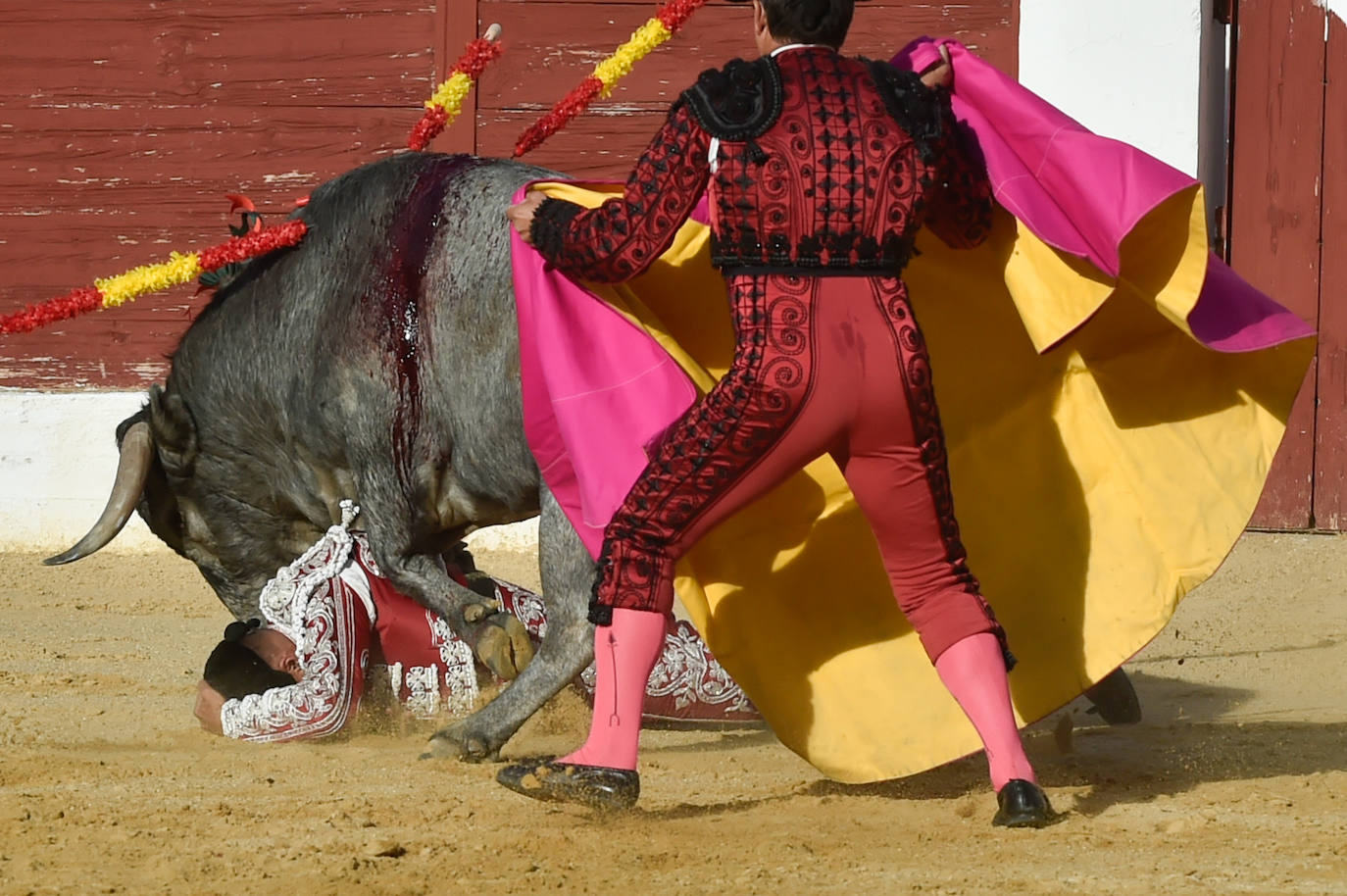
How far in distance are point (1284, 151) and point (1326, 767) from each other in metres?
4.14

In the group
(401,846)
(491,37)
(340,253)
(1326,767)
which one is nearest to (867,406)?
(401,846)

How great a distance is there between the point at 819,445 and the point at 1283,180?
4.70 meters

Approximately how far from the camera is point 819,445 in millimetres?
Result: 3076

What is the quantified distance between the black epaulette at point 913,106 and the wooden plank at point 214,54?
14.9 feet

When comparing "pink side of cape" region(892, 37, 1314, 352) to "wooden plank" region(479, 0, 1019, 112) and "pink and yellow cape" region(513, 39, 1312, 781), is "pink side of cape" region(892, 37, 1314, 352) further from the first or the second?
"wooden plank" region(479, 0, 1019, 112)

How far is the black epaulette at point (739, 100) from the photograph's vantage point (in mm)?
2998

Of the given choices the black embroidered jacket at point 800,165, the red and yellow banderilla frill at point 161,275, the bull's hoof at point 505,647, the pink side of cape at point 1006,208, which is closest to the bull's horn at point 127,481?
the red and yellow banderilla frill at point 161,275

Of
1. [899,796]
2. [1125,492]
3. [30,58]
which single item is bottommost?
[899,796]

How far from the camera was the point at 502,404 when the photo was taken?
3918mm

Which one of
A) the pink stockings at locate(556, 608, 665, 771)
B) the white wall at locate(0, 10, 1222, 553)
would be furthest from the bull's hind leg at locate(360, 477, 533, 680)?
the white wall at locate(0, 10, 1222, 553)

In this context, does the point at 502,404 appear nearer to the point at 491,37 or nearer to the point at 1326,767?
the point at 491,37

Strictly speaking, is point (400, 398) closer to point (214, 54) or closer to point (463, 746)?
point (463, 746)

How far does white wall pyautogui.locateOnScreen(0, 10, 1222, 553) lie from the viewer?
6.87 metres

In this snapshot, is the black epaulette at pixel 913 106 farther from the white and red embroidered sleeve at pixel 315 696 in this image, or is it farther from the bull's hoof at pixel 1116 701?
the white and red embroidered sleeve at pixel 315 696
